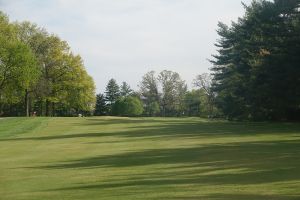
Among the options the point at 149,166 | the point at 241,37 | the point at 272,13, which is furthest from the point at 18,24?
the point at 149,166

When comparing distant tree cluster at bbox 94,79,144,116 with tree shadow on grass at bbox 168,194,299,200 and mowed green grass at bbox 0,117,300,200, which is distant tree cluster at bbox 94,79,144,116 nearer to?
mowed green grass at bbox 0,117,300,200

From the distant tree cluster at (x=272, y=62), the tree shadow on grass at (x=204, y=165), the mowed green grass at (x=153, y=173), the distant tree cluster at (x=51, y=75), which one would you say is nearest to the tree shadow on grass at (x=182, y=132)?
the distant tree cluster at (x=272, y=62)

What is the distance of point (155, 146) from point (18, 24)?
7066 centimetres

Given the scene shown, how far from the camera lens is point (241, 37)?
6091 cm

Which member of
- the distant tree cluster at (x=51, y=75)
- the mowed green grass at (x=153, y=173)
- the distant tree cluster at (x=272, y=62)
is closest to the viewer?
the mowed green grass at (x=153, y=173)

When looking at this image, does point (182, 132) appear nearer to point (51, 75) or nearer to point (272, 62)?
point (272, 62)

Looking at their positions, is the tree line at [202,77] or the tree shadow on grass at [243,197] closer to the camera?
the tree shadow on grass at [243,197]

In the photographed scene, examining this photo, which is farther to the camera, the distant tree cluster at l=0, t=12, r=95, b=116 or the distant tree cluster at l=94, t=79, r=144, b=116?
the distant tree cluster at l=94, t=79, r=144, b=116

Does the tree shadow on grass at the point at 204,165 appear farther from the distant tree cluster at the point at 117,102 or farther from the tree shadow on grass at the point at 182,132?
the distant tree cluster at the point at 117,102

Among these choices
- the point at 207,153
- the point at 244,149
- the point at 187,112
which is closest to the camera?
the point at 207,153

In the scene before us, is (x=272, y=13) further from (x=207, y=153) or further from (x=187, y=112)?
(x=187, y=112)

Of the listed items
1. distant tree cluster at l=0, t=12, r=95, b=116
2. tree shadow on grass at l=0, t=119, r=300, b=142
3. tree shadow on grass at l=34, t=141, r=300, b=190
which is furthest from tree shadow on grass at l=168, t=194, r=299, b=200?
distant tree cluster at l=0, t=12, r=95, b=116

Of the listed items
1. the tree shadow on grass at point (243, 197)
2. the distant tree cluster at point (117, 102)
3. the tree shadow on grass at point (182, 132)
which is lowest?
the tree shadow on grass at point (243, 197)

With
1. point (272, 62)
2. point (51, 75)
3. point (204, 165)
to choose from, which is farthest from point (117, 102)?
point (204, 165)
